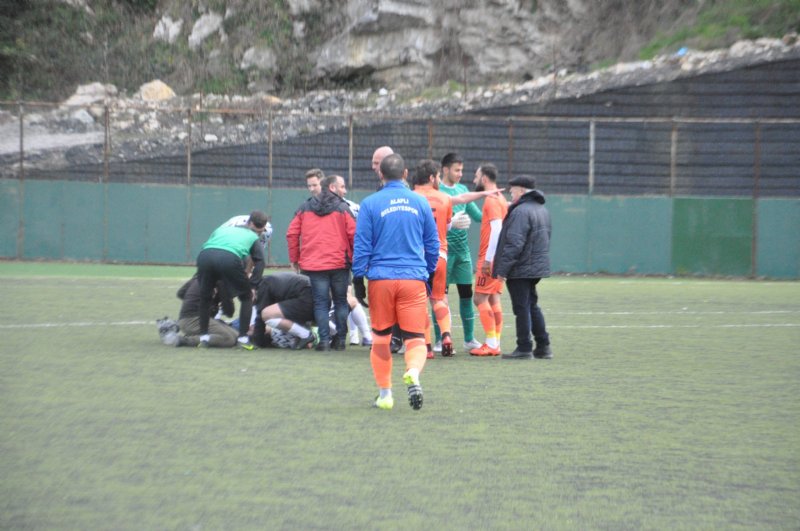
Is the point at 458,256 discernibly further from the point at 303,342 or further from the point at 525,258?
the point at 303,342

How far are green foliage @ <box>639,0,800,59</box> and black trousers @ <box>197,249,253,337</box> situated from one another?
25220 mm

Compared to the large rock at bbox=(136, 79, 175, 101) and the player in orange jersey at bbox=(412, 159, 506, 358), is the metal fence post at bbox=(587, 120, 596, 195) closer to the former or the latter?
the player in orange jersey at bbox=(412, 159, 506, 358)

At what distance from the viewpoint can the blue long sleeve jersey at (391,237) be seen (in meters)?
8.56

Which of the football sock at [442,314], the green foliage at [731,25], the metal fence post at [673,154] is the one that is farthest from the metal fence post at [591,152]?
the football sock at [442,314]

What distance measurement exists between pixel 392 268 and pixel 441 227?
2835 mm

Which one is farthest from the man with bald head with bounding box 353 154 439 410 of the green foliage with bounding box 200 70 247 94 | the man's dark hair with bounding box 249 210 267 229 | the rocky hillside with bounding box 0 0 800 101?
the green foliage with bounding box 200 70 247 94

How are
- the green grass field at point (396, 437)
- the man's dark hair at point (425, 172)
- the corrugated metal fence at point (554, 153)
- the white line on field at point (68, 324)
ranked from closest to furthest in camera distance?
1. the green grass field at point (396, 437)
2. the man's dark hair at point (425, 172)
3. the white line on field at point (68, 324)
4. the corrugated metal fence at point (554, 153)

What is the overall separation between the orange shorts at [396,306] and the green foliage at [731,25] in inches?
1091

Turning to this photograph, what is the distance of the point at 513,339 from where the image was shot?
13711 mm

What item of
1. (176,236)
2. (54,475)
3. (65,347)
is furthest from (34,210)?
(54,475)

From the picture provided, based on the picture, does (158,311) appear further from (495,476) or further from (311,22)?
(311,22)

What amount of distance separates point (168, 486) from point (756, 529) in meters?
2.87

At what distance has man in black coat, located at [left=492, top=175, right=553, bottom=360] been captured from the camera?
11414mm

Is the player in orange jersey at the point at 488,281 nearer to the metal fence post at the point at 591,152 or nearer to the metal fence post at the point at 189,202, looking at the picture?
the metal fence post at the point at 189,202
